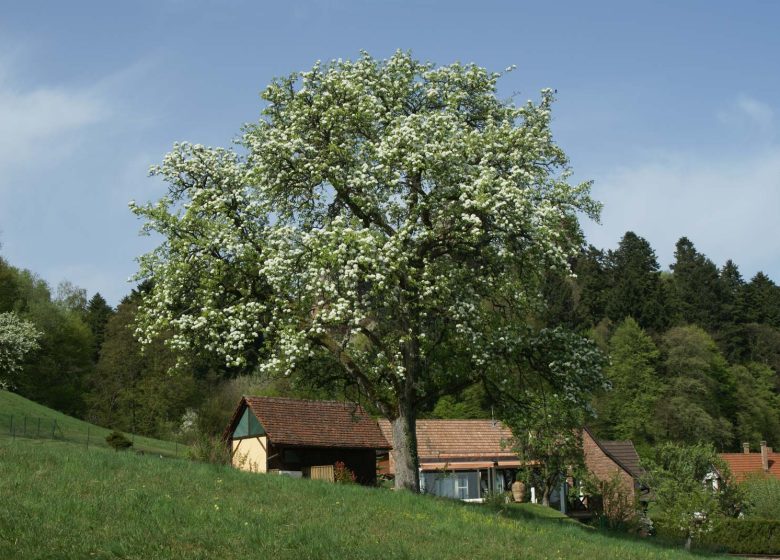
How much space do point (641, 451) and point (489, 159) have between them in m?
70.1

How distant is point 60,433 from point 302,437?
1844 cm

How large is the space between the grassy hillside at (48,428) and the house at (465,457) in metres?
15.6

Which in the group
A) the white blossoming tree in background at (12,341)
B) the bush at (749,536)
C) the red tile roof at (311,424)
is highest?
the white blossoming tree in background at (12,341)

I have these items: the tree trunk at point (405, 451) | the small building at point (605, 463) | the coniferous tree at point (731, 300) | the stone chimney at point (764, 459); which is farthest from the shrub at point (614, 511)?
the coniferous tree at point (731, 300)

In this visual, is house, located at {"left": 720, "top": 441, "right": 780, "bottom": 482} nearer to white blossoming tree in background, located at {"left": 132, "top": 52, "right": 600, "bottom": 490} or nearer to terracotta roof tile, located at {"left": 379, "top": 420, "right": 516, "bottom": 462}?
terracotta roof tile, located at {"left": 379, "top": 420, "right": 516, "bottom": 462}

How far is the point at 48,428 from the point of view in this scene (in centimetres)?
6006

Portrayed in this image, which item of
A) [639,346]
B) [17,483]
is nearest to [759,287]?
[639,346]

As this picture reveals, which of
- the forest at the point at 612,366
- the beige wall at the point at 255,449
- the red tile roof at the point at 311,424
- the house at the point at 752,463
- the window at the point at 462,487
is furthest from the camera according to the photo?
the forest at the point at 612,366

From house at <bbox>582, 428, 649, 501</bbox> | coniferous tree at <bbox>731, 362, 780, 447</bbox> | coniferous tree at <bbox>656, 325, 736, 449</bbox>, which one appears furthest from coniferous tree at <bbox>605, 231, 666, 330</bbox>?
house at <bbox>582, 428, 649, 501</bbox>

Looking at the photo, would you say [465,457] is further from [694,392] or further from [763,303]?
[763,303]

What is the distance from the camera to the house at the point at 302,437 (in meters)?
45.9

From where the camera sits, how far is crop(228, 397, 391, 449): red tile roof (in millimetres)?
46188

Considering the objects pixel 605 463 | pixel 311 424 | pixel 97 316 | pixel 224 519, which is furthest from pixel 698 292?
pixel 224 519

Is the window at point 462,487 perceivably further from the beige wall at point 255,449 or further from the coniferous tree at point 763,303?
the coniferous tree at point 763,303
